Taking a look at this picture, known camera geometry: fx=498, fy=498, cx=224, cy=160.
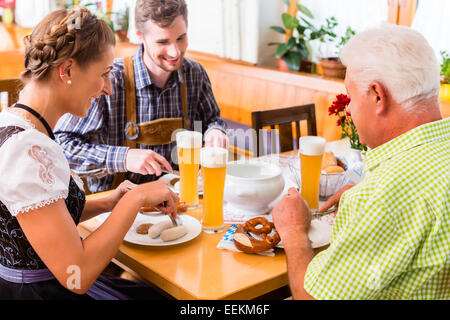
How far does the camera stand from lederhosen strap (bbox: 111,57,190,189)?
7.38 feet

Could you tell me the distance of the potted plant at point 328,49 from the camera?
135 inches

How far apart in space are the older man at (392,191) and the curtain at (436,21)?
Answer: 7.58 ft

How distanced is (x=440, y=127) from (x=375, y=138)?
0.46ft

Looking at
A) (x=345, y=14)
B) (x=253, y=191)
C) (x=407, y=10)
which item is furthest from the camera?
(x=345, y=14)

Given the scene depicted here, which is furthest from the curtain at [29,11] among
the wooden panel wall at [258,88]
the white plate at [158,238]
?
the white plate at [158,238]

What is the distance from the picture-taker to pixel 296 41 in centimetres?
381

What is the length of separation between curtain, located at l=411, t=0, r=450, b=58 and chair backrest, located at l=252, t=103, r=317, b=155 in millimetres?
1055

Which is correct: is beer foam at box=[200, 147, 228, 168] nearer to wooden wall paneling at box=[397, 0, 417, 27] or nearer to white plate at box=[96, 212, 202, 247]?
white plate at box=[96, 212, 202, 247]

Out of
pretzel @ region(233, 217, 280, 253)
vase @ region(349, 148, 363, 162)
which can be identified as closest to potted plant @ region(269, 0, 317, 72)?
vase @ region(349, 148, 363, 162)

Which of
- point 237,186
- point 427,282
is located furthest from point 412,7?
point 427,282

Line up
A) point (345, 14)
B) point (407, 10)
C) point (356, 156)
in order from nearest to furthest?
point (356, 156), point (407, 10), point (345, 14)

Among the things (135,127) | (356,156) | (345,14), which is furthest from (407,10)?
(135,127)

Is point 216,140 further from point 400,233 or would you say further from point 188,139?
point 400,233

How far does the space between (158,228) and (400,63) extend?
75 cm
